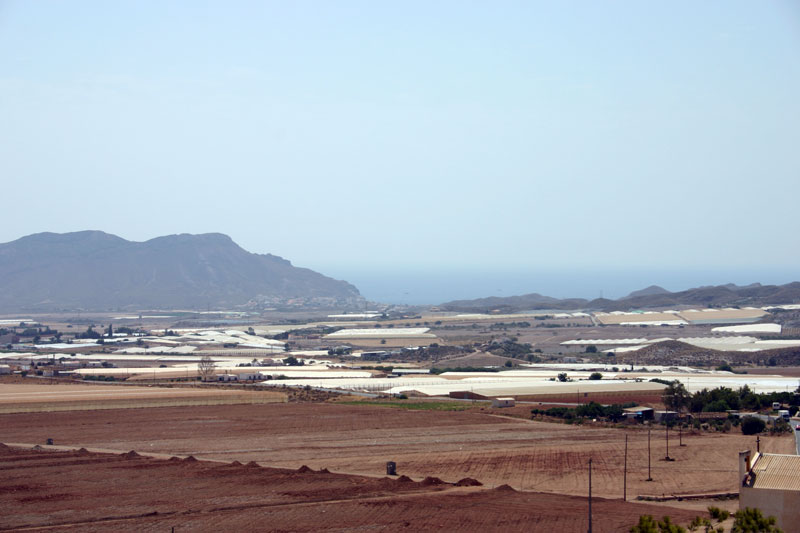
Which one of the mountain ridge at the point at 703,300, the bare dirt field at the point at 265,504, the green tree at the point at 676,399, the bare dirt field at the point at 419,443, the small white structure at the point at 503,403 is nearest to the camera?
the bare dirt field at the point at 265,504

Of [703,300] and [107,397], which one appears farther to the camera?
[703,300]

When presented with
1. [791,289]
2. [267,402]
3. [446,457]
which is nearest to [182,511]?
[446,457]

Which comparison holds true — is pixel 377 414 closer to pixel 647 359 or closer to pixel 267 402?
pixel 267 402

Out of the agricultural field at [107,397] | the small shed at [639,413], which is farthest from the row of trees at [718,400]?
the agricultural field at [107,397]

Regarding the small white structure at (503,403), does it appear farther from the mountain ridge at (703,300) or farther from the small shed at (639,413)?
the mountain ridge at (703,300)

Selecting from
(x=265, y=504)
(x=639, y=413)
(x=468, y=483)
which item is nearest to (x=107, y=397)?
(x=639, y=413)

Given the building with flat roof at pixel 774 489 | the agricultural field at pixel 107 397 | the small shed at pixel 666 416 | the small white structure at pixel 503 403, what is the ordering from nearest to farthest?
the building with flat roof at pixel 774 489, the small shed at pixel 666 416, the agricultural field at pixel 107 397, the small white structure at pixel 503 403

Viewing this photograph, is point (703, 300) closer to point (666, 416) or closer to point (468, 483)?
point (666, 416)
